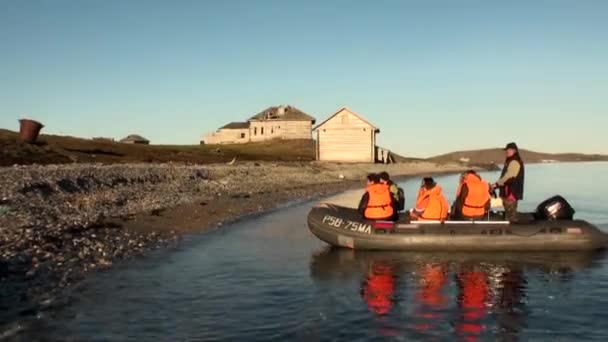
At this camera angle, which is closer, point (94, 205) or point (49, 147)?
point (94, 205)

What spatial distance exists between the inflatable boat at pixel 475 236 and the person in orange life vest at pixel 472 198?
0.34 metres

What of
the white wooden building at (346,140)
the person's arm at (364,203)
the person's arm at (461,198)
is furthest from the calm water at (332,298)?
the white wooden building at (346,140)

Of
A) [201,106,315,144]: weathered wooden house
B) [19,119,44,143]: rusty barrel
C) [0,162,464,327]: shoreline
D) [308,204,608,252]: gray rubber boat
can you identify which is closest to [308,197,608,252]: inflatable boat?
[308,204,608,252]: gray rubber boat

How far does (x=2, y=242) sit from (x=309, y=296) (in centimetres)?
625

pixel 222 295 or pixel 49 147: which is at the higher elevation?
pixel 49 147

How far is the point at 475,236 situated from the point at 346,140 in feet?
159

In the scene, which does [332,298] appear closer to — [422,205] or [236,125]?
[422,205]

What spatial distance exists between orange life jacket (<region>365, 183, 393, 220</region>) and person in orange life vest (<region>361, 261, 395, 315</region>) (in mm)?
1709

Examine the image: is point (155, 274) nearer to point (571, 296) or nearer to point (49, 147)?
point (571, 296)

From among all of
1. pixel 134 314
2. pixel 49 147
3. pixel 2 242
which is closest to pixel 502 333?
pixel 134 314

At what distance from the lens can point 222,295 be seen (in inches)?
375

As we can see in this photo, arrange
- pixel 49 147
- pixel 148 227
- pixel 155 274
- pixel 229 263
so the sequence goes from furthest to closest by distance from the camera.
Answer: pixel 49 147 → pixel 148 227 → pixel 229 263 → pixel 155 274

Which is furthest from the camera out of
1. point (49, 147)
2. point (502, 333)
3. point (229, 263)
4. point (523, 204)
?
point (49, 147)

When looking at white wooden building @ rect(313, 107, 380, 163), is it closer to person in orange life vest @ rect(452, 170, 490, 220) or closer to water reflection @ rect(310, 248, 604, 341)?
person in orange life vest @ rect(452, 170, 490, 220)
